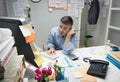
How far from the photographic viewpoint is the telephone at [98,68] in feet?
3.94

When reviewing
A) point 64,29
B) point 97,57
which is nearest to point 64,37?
point 64,29

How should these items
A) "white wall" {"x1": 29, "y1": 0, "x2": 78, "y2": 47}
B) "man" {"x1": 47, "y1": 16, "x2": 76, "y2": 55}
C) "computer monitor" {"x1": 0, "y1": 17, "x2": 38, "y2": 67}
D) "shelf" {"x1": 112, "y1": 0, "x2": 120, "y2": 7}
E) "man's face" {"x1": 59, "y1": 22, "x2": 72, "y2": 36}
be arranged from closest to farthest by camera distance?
1. "computer monitor" {"x1": 0, "y1": 17, "x2": 38, "y2": 67}
2. "man" {"x1": 47, "y1": 16, "x2": 76, "y2": 55}
3. "man's face" {"x1": 59, "y1": 22, "x2": 72, "y2": 36}
4. "white wall" {"x1": 29, "y1": 0, "x2": 78, "y2": 47}
5. "shelf" {"x1": 112, "y1": 0, "x2": 120, "y2": 7}

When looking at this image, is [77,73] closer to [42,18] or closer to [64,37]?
[64,37]

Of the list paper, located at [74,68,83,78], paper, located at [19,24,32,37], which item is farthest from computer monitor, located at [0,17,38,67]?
paper, located at [74,68,83,78]

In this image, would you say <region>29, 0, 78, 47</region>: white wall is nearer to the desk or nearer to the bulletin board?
the bulletin board

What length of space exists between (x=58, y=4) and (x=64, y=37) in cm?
96


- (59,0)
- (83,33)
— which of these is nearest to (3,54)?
(59,0)

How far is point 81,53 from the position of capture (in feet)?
5.67

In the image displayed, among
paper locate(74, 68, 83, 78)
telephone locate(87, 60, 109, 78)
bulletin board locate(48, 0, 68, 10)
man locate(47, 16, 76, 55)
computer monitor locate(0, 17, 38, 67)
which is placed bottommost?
paper locate(74, 68, 83, 78)

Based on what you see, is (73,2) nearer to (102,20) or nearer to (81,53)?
(102,20)

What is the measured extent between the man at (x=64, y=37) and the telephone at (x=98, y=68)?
0.40 metres

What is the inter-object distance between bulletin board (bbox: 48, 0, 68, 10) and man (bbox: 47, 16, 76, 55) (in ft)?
2.67

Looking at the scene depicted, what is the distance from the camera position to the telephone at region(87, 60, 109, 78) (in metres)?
1.20

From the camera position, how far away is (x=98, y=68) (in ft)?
4.24
